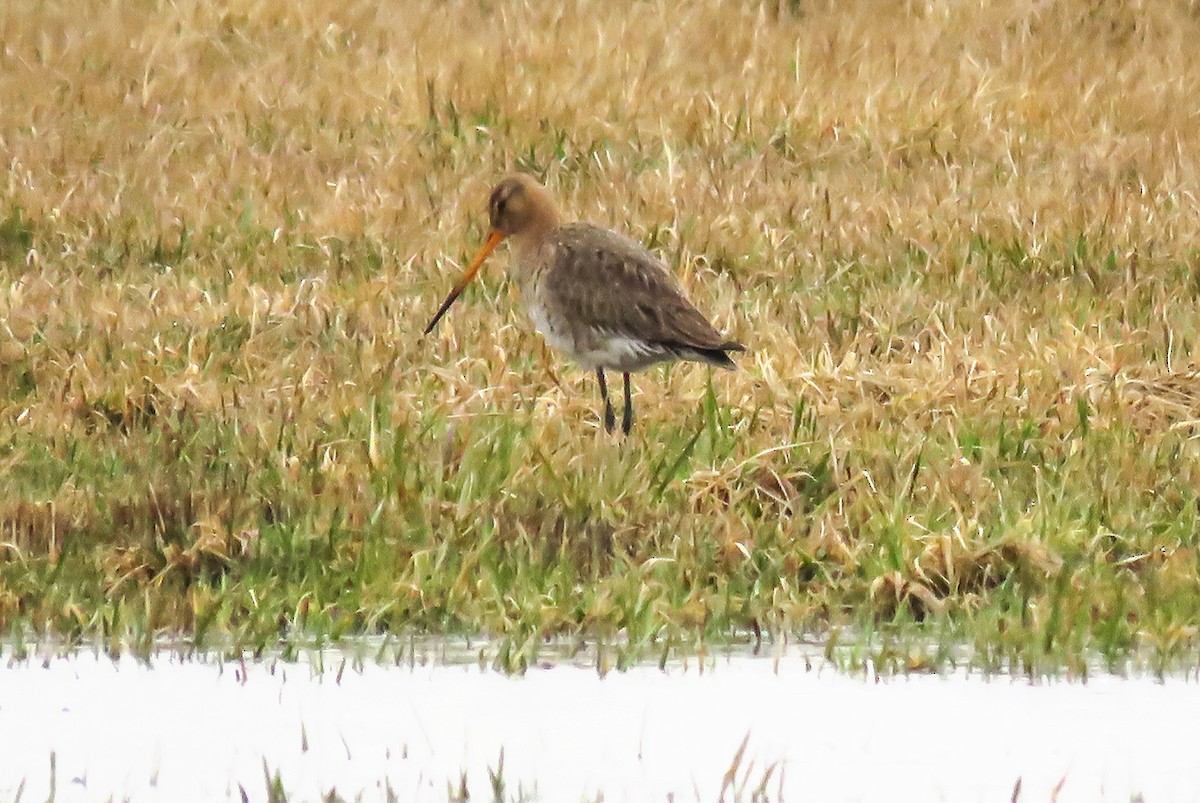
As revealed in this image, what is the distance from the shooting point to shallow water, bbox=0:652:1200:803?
466 cm

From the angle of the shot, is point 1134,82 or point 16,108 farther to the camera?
point 1134,82

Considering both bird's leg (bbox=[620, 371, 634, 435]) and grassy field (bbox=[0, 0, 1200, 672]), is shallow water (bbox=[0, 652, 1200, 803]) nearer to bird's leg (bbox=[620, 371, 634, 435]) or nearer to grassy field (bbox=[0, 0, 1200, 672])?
grassy field (bbox=[0, 0, 1200, 672])

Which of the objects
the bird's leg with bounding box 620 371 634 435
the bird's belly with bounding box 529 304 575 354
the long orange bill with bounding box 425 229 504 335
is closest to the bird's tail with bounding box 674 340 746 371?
the bird's leg with bounding box 620 371 634 435

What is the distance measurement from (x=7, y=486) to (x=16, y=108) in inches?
245

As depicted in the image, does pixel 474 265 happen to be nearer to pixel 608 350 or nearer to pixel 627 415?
pixel 608 350

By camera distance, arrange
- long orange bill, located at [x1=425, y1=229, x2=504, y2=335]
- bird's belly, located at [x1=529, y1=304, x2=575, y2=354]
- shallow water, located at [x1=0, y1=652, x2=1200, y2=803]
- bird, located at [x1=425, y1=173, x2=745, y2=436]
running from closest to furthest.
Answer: shallow water, located at [x1=0, y1=652, x2=1200, y2=803], bird, located at [x1=425, y1=173, x2=745, y2=436], bird's belly, located at [x1=529, y1=304, x2=575, y2=354], long orange bill, located at [x1=425, y1=229, x2=504, y2=335]

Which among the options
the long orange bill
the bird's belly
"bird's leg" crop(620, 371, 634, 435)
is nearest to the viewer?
"bird's leg" crop(620, 371, 634, 435)

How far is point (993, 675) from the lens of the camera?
5.57m

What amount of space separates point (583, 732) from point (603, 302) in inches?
122

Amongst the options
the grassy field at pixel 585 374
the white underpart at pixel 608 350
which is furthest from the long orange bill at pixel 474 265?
the white underpart at pixel 608 350

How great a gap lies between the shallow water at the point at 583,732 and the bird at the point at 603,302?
228 centimetres

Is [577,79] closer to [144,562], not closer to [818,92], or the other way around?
[818,92]

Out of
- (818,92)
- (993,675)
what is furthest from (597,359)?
(818,92)

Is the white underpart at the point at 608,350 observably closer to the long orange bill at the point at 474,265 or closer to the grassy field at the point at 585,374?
the grassy field at the point at 585,374
